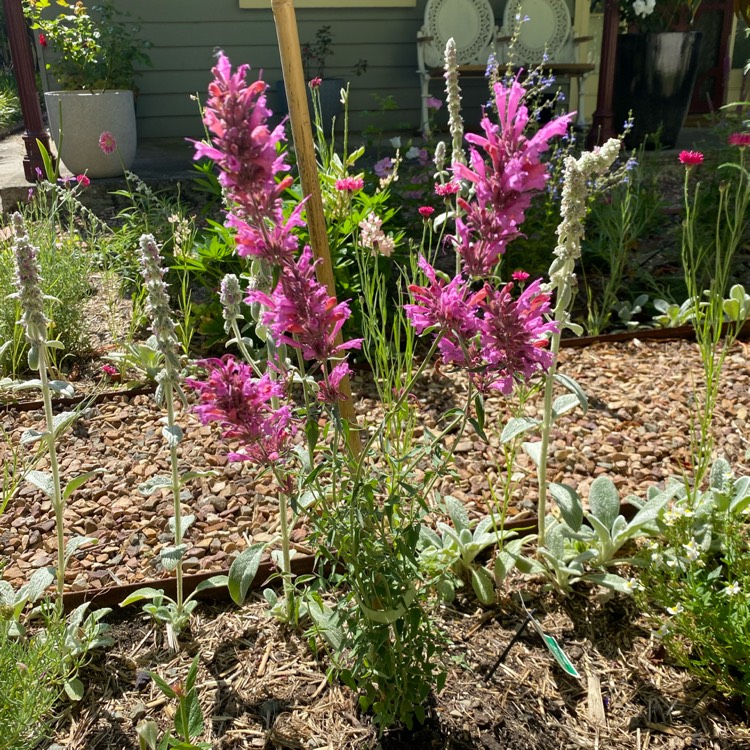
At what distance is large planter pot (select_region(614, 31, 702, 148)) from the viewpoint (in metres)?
6.51

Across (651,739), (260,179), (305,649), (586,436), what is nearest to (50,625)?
(305,649)

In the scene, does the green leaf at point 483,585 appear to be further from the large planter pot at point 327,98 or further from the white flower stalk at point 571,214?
the large planter pot at point 327,98

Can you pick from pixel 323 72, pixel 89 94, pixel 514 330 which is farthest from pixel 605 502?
pixel 323 72

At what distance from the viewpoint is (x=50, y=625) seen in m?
1.63

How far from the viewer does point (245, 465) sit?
258 centimetres

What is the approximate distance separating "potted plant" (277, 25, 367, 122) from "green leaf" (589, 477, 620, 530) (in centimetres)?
548

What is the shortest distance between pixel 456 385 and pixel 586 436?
23.7 inches

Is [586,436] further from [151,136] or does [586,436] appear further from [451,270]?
[151,136]

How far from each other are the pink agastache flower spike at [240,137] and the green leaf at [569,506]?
4.14 feet

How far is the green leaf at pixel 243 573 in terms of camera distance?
5.78 feet

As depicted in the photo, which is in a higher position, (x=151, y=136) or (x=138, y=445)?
(x=151, y=136)

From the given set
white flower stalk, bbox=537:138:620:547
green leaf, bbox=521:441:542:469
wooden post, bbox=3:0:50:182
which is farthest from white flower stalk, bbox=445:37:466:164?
wooden post, bbox=3:0:50:182

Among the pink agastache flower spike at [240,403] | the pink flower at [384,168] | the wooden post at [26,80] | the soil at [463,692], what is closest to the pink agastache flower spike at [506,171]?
the pink agastache flower spike at [240,403]

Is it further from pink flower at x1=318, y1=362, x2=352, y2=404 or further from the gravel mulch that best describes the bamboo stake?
the gravel mulch
